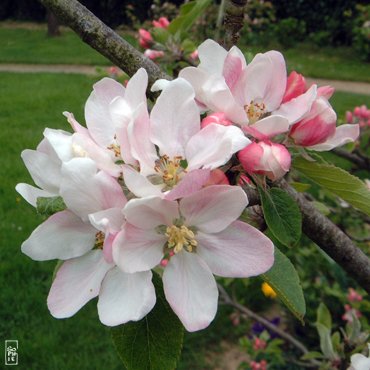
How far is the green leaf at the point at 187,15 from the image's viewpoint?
4.43ft

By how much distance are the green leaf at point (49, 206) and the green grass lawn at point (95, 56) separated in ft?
27.9

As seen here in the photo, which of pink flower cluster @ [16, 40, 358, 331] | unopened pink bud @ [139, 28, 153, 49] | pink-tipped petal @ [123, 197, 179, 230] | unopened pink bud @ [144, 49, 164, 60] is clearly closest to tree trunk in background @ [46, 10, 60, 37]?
unopened pink bud @ [139, 28, 153, 49]

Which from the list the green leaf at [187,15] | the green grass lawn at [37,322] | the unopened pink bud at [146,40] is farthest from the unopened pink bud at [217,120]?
the green grass lawn at [37,322]

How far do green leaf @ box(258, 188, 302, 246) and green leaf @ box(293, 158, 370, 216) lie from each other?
0.06 m

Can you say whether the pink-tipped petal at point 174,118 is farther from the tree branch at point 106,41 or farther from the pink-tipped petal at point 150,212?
the tree branch at point 106,41

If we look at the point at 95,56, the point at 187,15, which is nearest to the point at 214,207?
the point at 187,15

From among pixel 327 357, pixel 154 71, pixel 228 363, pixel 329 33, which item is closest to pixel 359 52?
pixel 329 33

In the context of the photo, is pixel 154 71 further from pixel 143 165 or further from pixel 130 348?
pixel 130 348

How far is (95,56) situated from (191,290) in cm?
1059

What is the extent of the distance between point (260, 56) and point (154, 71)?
0.56 feet

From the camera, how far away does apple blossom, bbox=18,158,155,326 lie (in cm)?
57

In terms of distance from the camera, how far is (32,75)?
8625 millimetres

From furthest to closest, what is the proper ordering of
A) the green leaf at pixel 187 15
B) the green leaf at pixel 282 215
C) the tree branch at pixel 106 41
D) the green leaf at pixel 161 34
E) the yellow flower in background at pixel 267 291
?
the yellow flower in background at pixel 267 291, the green leaf at pixel 161 34, the green leaf at pixel 187 15, the tree branch at pixel 106 41, the green leaf at pixel 282 215

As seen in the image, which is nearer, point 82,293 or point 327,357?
point 82,293
